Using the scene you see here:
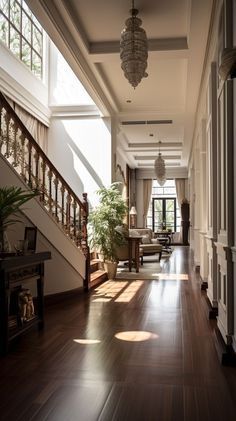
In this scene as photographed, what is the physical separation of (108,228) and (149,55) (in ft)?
11.0

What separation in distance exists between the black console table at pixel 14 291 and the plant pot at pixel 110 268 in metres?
3.83

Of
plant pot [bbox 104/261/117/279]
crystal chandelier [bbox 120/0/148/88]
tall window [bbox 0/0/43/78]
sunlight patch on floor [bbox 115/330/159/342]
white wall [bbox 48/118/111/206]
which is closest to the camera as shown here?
sunlight patch on floor [bbox 115/330/159/342]

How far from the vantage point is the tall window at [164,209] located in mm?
19078

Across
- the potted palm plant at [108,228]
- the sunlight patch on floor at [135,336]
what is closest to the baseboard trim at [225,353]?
the sunlight patch on floor at [135,336]

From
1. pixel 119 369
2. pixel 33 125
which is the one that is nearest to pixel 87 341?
pixel 119 369

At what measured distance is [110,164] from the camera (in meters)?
9.06

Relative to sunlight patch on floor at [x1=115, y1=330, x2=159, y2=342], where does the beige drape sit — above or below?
above

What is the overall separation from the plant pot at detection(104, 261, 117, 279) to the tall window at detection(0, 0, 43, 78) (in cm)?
457

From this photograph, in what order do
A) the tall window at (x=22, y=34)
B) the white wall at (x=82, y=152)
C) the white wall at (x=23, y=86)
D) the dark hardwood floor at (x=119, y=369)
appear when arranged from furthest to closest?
1. the white wall at (x=82, y=152)
2. the tall window at (x=22, y=34)
3. the white wall at (x=23, y=86)
4. the dark hardwood floor at (x=119, y=369)

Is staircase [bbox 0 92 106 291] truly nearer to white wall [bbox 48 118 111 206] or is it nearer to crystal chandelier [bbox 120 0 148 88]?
crystal chandelier [bbox 120 0 148 88]

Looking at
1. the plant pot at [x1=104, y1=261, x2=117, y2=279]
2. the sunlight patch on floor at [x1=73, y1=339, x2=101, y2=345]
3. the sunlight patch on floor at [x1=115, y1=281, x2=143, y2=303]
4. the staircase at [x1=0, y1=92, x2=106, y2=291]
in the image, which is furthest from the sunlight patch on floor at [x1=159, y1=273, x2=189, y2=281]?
the sunlight patch on floor at [x1=73, y1=339, x2=101, y2=345]

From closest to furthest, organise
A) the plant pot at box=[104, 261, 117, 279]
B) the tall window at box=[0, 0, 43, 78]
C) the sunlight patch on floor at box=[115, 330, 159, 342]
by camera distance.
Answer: the sunlight patch on floor at box=[115, 330, 159, 342] → the tall window at box=[0, 0, 43, 78] → the plant pot at box=[104, 261, 117, 279]

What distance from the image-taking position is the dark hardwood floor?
236 centimetres

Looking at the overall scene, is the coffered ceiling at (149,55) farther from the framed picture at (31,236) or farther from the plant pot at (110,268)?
the plant pot at (110,268)
